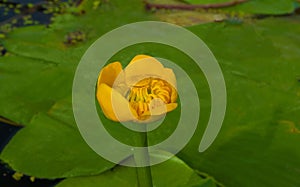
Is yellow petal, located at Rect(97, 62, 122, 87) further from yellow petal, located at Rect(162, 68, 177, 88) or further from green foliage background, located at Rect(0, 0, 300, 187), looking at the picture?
green foliage background, located at Rect(0, 0, 300, 187)

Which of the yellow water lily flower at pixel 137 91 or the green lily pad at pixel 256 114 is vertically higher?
the yellow water lily flower at pixel 137 91

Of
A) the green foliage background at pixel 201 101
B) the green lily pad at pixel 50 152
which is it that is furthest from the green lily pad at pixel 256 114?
the green lily pad at pixel 50 152

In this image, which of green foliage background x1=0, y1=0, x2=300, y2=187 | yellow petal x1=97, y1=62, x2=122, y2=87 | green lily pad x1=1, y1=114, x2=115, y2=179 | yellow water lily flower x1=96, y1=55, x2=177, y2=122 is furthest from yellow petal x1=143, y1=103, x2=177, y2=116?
green lily pad x1=1, y1=114, x2=115, y2=179

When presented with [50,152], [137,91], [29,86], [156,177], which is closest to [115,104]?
[137,91]

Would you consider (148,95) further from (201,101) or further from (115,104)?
(201,101)

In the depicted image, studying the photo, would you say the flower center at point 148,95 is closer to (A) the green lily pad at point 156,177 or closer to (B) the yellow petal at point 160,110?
(B) the yellow petal at point 160,110

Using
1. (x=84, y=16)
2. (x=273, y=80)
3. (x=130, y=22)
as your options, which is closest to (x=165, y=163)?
(x=273, y=80)
